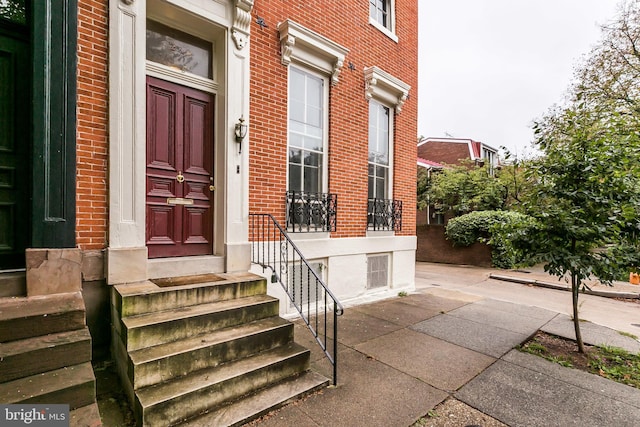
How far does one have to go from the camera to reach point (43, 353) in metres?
2.27

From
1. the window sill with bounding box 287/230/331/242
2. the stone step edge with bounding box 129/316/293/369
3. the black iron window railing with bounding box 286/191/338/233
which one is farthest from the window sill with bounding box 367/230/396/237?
the stone step edge with bounding box 129/316/293/369

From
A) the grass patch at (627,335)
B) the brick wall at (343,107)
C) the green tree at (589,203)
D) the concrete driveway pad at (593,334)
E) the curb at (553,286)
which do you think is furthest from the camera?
the curb at (553,286)

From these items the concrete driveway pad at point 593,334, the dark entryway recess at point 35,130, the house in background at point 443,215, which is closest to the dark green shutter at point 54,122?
the dark entryway recess at point 35,130

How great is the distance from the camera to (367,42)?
20.6 feet

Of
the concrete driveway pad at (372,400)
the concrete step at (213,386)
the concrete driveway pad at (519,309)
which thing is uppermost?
the concrete step at (213,386)

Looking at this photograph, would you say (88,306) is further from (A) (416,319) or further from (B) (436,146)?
(B) (436,146)

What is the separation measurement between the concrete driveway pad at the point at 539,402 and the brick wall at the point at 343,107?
3.25 metres

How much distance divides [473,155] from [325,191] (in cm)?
2204

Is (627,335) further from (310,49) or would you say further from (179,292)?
(310,49)

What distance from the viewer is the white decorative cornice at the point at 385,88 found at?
6.16 metres

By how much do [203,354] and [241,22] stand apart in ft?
13.9

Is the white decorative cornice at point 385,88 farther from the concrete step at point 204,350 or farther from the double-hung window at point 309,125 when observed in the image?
the concrete step at point 204,350

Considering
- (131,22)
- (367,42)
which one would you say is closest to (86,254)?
(131,22)

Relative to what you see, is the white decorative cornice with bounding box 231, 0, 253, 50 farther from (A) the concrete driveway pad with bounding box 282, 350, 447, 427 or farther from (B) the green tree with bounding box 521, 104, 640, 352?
(A) the concrete driveway pad with bounding box 282, 350, 447, 427
